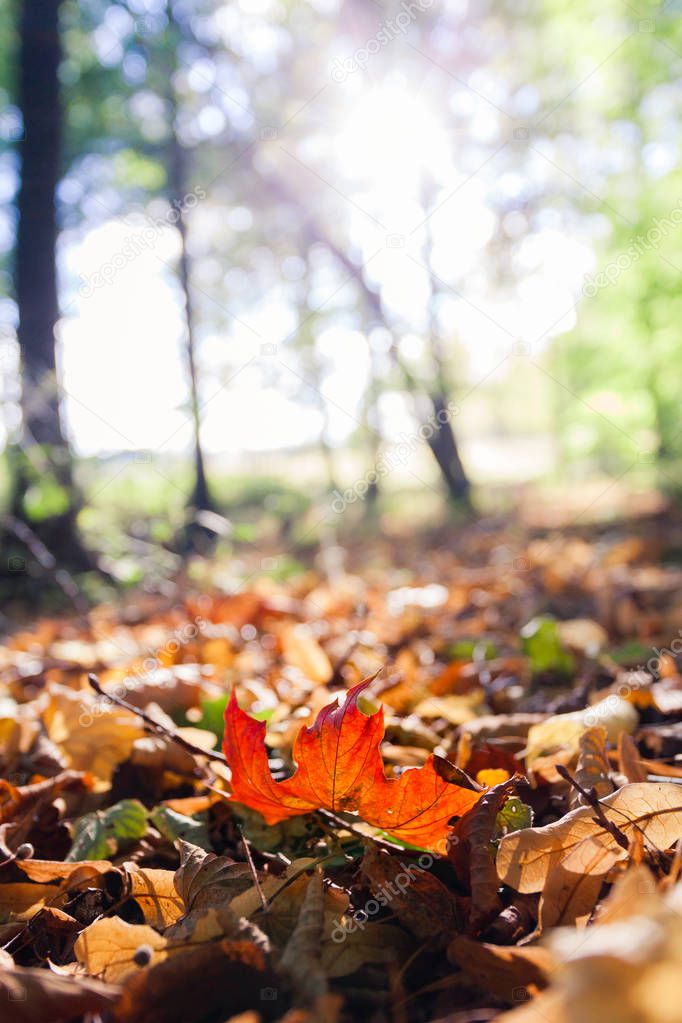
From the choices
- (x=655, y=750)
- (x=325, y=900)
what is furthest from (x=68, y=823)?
(x=655, y=750)

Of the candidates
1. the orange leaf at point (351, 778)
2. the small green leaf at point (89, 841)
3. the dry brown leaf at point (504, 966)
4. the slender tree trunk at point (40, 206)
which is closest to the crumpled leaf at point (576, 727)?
the orange leaf at point (351, 778)

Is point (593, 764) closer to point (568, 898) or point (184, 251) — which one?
point (568, 898)

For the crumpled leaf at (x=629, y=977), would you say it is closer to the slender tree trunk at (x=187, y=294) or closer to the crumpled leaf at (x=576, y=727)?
the crumpled leaf at (x=576, y=727)

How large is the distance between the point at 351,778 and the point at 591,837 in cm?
35

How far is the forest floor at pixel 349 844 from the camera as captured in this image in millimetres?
763

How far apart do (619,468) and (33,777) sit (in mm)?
22318

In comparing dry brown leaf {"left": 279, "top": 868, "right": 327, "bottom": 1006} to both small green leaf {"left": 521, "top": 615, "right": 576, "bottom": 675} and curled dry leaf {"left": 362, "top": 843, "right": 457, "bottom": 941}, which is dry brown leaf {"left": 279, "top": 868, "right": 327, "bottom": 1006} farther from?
small green leaf {"left": 521, "top": 615, "right": 576, "bottom": 675}

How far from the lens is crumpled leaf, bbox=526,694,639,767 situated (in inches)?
54.7

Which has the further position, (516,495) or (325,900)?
(516,495)

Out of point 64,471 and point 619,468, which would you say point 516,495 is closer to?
point 619,468

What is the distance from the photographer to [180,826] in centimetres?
126

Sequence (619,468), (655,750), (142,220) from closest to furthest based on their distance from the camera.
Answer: (655,750)
(142,220)
(619,468)

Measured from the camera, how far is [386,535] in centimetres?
1134

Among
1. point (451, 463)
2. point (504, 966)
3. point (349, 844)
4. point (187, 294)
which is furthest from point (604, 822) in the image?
point (187, 294)
